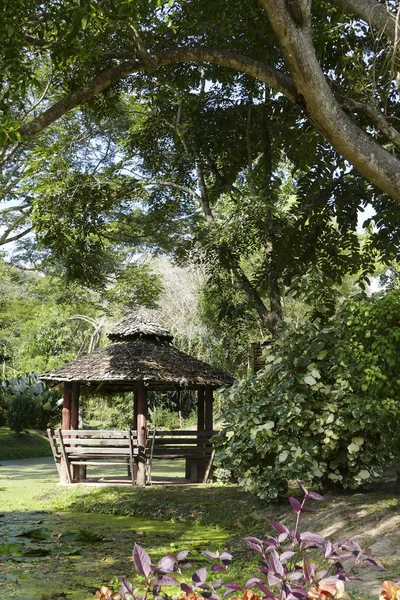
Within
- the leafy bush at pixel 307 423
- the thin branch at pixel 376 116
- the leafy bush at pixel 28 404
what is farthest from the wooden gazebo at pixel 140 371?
the thin branch at pixel 376 116

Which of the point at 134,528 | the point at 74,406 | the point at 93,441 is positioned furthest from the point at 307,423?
the point at 74,406

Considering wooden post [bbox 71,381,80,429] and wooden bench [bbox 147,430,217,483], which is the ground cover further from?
wooden post [bbox 71,381,80,429]

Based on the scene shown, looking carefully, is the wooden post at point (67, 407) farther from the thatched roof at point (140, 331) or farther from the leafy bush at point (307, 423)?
the leafy bush at point (307, 423)

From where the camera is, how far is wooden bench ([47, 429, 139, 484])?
13297mm

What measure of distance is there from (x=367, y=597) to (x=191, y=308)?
22694 millimetres

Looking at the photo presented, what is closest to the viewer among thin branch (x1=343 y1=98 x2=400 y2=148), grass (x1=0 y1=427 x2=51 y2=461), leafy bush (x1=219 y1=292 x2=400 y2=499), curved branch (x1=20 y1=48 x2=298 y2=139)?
curved branch (x1=20 y1=48 x2=298 y2=139)

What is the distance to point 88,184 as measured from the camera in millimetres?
13273

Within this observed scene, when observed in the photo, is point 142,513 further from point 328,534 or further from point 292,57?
point 292,57

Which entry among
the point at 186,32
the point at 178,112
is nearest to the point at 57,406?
the point at 178,112

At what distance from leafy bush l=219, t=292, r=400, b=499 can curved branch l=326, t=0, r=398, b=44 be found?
10.0 ft

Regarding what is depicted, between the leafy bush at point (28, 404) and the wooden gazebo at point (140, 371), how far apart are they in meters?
7.38

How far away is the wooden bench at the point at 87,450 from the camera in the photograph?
13.3 metres

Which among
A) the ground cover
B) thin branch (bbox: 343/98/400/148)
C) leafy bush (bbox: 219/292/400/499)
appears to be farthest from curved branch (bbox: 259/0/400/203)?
the ground cover

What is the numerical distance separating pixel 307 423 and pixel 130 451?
5.22 metres
